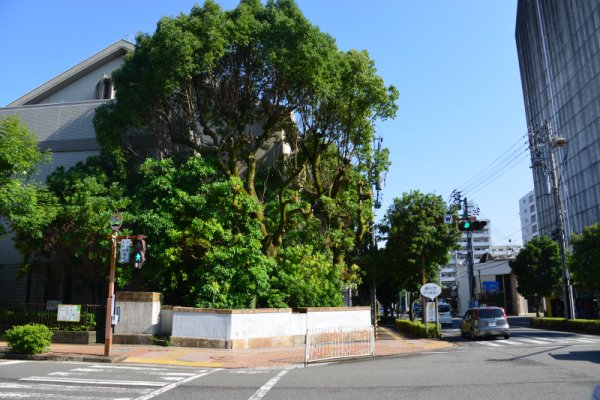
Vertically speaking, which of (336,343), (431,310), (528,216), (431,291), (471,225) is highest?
(528,216)

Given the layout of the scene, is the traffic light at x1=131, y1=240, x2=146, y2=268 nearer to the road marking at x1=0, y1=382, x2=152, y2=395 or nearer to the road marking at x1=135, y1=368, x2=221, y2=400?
the road marking at x1=135, y1=368, x2=221, y2=400

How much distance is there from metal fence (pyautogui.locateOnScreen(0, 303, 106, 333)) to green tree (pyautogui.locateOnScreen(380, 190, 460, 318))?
16.3m

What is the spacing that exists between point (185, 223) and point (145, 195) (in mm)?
2228

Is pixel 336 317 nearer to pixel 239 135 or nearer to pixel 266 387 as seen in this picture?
pixel 239 135

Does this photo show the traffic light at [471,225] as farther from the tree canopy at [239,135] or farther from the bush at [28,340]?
the bush at [28,340]

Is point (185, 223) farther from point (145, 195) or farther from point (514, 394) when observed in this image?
point (514, 394)

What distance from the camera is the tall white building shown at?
414ft

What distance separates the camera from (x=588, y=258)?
102 ft

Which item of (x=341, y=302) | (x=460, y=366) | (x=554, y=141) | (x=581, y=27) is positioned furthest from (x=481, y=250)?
(x=460, y=366)

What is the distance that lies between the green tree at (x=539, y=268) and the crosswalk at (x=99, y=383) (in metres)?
44.3

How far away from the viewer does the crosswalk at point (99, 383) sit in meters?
9.30

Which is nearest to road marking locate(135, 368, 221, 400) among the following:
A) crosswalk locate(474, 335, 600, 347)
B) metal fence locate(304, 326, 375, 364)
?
metal fence locate(304, 326, 375, 364)

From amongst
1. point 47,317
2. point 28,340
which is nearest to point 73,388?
point 28,340

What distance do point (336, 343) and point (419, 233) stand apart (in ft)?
44.5
